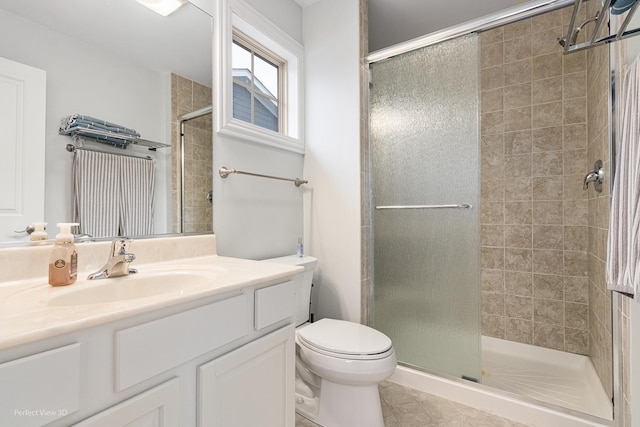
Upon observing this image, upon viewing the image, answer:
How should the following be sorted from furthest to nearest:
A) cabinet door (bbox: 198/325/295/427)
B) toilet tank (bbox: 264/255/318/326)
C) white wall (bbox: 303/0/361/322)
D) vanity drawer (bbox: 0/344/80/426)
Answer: white wall (bbox: 303/0/361/322)
toilet tank (bbox: 264/255/318/326)
cabinet door (bbox: 198/325/295/427)
vanity drawer (bbox: 0/344/80/426)

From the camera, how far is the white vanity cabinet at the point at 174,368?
0.52 meters

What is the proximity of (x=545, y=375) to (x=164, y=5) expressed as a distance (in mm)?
2908

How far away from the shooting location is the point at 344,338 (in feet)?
4.58

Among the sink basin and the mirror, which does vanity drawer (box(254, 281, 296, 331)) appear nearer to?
the sink basin

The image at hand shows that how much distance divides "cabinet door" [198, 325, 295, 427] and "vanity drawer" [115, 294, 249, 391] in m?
0.06

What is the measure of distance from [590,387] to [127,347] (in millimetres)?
2272

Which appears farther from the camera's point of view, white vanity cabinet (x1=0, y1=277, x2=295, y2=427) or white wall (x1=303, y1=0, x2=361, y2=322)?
white wall (x1=303, y1=0, x2=361, y2=322)

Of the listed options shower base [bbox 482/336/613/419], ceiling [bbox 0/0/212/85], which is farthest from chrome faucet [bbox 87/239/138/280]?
shower base [bbox 482/336/613/419]

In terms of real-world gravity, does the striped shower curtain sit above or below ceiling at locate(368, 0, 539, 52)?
below

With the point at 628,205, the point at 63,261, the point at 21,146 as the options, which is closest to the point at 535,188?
the point at 628,205

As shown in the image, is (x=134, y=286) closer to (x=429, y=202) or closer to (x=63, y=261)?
(x=63, y=261)

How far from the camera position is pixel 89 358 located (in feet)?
1.90

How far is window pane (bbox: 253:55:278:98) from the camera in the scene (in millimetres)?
1901

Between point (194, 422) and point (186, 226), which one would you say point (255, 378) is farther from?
point (186, 226)
